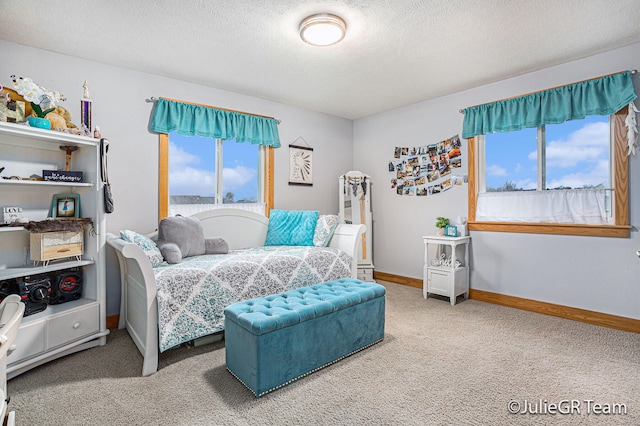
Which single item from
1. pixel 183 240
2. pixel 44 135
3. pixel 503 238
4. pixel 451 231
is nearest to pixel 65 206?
pixel 44 135

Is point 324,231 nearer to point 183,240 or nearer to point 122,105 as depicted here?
point 183,240

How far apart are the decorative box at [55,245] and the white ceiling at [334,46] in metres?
1.50

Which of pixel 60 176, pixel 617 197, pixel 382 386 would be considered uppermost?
pixel 60 176

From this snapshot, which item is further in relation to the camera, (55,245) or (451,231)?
(451,231)

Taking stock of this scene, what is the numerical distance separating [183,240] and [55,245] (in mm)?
879

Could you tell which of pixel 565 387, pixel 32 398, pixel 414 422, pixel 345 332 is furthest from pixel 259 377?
Answer: pixel 565 387

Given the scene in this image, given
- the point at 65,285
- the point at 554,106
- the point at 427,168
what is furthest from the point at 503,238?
the point at 65,285

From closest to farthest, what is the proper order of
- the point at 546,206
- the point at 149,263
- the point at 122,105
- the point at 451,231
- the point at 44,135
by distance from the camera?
the point at 149,263
the point at 44,135
the point at 122,105
the point at 546,206
the point at 451,231

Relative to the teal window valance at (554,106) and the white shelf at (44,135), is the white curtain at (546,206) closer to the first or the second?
the teal window valance at (554,106)

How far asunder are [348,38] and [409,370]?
96.4 inches

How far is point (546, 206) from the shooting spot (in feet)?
10.9

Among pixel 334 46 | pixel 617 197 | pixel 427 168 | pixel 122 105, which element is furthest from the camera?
pixel 427 168

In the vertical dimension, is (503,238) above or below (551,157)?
below

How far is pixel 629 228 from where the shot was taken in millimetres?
2809
